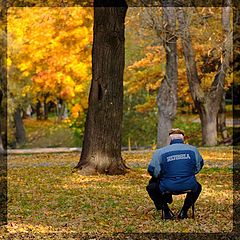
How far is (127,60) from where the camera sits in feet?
105

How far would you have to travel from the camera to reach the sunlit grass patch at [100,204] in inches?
351

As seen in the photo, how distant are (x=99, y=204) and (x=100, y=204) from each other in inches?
0.7

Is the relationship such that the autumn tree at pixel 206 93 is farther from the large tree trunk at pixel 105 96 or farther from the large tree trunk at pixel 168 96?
the large tree trunk at pixel 105 96

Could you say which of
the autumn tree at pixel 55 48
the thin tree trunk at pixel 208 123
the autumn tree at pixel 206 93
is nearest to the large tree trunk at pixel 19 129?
the autumn tree at pixel 55 48

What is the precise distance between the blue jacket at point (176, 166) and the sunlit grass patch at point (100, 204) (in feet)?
1.92

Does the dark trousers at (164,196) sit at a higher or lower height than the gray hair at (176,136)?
A: lower

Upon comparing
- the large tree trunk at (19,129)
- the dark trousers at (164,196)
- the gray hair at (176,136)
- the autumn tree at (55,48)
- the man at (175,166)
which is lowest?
the large tree trunk at (19,129)

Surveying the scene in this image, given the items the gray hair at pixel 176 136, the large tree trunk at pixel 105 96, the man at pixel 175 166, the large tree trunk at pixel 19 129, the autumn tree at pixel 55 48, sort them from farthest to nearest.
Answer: the large tree trunk at pixel 19 129
the autumn tree at pixel 55 48
the large tree trunk at pixel 105 96
the gray hair at pixel 176 136
the man at pixel 175 166

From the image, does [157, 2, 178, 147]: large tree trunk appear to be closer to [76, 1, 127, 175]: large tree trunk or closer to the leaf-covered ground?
the leaf-covered ground

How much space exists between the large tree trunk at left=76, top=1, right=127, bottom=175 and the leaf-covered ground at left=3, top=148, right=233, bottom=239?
51cm

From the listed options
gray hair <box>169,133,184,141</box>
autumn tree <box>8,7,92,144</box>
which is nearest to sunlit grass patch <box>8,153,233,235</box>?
gray hair <box>169,133,184,141</box>

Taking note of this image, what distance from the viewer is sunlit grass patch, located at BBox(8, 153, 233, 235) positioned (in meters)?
8.92

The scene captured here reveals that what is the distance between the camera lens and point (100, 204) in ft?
35.9

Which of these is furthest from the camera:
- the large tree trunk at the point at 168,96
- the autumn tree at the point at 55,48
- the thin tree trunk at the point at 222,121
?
the thin tree trunk at the point at 222,121
